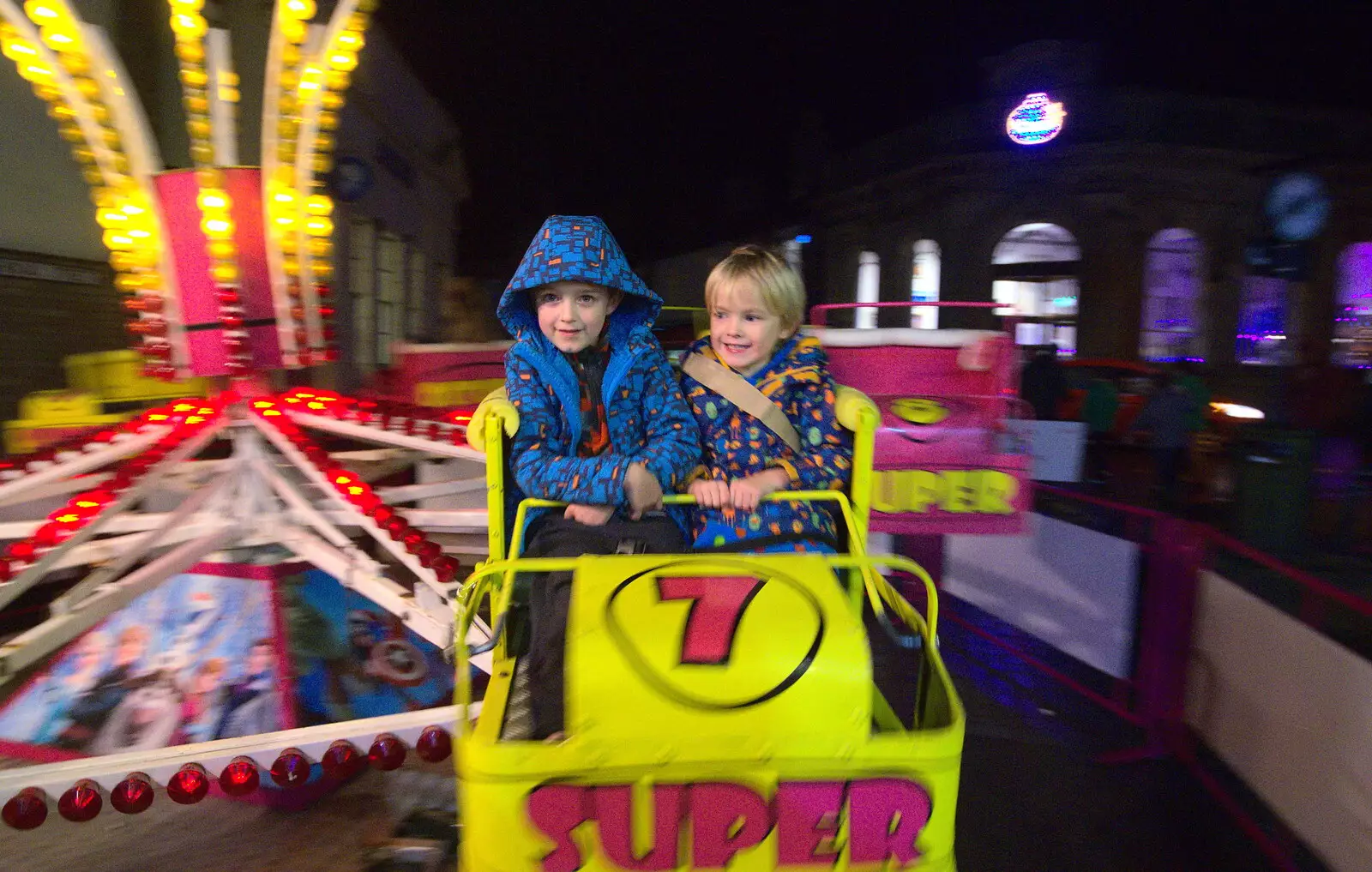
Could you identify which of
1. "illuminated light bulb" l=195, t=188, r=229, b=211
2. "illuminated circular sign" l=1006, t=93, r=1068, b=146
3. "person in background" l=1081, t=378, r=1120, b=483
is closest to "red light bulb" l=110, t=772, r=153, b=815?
"illuminated light bulb" l=195, t=188, r=229, b=211

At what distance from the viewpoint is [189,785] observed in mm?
2393

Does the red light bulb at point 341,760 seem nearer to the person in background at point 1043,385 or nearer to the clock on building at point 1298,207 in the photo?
the clock on building at point 1298,207

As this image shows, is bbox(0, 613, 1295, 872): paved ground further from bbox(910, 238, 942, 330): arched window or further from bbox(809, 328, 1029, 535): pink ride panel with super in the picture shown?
bbox(910, 238, 942, 330): arched window

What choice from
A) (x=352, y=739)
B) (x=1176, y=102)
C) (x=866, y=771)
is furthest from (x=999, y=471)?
(x=1176, y=102)

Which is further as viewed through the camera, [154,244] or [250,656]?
[250,656]

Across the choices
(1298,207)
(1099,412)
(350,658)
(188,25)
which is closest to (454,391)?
(350,658)

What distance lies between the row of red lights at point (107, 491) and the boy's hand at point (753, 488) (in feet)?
7.25

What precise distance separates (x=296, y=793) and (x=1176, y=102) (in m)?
21.2

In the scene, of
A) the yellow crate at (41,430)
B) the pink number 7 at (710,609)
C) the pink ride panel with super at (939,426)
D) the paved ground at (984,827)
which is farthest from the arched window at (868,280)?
the pink number 7 at (710,609)

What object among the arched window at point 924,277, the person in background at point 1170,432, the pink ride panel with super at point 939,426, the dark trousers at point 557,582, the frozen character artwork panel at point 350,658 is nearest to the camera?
the dark trousers at point 557,582

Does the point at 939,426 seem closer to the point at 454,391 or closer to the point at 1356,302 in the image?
the point at 454,391

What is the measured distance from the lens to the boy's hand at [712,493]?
7.68 ft

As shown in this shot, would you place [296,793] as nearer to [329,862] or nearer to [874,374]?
[329,862]

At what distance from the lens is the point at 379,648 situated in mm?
3379
